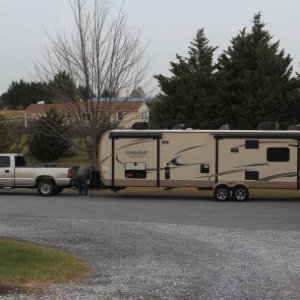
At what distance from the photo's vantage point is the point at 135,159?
2139 centimetres

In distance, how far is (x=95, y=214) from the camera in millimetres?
16328

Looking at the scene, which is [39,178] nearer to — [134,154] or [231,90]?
[134,154]

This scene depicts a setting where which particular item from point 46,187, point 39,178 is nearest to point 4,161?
point 39,178

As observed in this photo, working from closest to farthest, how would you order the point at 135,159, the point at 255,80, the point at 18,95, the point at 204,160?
the point at 204,160 → the point at 135,159 → the point at 255,80 → the point at 18,95

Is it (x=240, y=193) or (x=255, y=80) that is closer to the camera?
(x=240, y=193)

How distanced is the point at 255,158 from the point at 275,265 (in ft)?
39.6

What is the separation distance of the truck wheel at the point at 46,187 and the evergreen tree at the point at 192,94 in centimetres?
1498

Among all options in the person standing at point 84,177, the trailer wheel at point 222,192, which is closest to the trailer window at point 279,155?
the trailer wheel at point 222,192

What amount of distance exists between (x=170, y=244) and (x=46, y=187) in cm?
1276

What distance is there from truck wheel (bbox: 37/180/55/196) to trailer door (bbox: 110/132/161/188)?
2.82m

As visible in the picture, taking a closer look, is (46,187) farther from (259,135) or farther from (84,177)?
(259,135)

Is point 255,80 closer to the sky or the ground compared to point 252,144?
closer to the sky

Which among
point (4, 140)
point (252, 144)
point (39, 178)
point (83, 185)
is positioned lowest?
point (83, 185)

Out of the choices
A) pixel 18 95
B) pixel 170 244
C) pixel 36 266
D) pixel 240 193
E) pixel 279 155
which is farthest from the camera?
pixel 18 95
